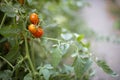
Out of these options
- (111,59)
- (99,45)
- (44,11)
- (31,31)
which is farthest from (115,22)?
(31,31)

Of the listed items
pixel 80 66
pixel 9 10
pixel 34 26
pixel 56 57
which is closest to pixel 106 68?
pixel 80 66

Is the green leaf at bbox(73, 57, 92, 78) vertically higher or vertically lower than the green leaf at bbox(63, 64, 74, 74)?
higher

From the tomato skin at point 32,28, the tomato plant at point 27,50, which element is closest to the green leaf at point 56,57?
the tomato plant at point 27,50

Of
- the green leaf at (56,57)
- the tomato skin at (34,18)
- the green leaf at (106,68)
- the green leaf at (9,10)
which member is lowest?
the green leaf at (106,68)

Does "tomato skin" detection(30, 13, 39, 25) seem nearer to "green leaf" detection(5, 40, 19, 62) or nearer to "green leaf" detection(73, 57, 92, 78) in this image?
"green leaf" detection(5, 40, 19, 62)

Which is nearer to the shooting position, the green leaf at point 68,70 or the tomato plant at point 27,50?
the tomato plant at point 27,50

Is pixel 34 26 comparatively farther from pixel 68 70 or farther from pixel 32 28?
pixel 68 70

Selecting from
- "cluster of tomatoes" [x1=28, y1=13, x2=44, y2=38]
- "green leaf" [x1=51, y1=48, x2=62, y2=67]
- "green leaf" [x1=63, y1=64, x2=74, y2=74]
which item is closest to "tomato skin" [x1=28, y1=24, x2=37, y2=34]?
"cluster of tomatoes" [x1=28, y1=13, x2=44, y2=38]

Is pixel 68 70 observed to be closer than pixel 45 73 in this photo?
No

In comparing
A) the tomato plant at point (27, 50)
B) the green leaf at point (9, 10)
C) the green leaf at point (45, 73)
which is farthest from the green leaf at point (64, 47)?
the green leaf at point (9, 10)

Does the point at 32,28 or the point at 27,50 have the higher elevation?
the point at 32,28

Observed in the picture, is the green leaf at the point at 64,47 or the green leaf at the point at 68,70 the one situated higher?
the green leaf at the point at 64,47

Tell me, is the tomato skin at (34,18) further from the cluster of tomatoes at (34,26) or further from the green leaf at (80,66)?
the green leaf at (80,66)

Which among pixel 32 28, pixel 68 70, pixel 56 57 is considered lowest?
pixel 68 70
